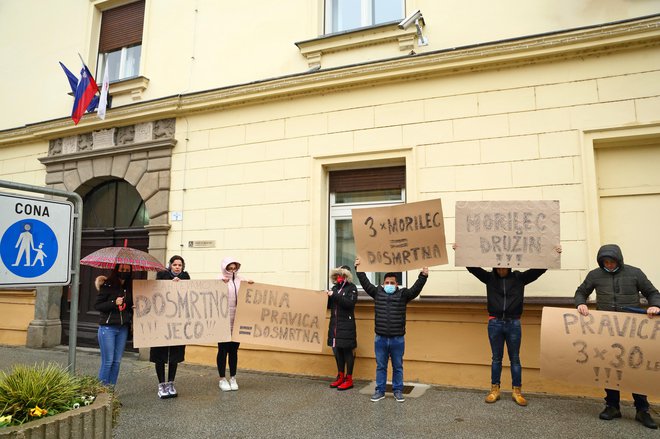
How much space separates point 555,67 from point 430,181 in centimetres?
216

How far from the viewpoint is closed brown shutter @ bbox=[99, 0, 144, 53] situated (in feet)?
30.5

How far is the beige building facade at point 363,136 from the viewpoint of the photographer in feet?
18.7

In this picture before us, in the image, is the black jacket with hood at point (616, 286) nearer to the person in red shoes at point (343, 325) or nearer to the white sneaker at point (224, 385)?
the person in red shoes at point (343, 325)

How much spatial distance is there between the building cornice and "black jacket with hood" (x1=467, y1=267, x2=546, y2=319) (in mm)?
2878

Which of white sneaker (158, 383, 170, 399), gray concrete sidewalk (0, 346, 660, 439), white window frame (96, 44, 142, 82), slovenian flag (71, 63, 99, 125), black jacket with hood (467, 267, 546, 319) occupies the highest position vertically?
white window frame (96, 44, 142, 82)

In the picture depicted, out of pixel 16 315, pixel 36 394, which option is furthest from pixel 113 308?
pixel 16 315

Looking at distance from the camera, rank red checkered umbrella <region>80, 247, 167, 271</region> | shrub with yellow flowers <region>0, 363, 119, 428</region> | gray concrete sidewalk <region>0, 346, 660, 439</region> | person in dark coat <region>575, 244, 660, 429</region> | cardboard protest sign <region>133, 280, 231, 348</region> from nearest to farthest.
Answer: shrub with yellow flowers <region>0, 363, 119, 428</region> → gray concrete sidewalk <region>0, 346, 660, 439</region> → person in dark coat <region>575, 244, 660, 429</region> → red checkered umbrella <region>80, 247, 167, 271</region> → cardboard protest sign <region>133, 280, 231, 348</region>

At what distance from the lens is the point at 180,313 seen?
559cm

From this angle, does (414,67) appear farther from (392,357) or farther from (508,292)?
(392,357)

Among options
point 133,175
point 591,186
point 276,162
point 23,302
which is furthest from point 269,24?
point 23,302

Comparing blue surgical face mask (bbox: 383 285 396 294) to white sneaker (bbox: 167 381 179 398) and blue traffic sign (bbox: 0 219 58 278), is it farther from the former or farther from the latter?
blue traffic sign (bbox: 0 219 58 278)

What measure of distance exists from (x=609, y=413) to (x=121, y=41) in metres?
10.2

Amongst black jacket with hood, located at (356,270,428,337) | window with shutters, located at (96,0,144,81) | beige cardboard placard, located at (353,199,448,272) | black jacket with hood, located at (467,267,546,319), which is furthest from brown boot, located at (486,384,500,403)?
window with shutters, located at (96,0,144,81)

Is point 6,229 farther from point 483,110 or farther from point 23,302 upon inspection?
point 23,302
